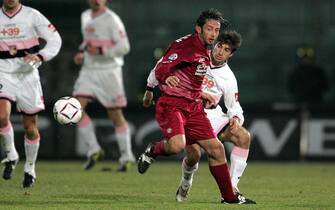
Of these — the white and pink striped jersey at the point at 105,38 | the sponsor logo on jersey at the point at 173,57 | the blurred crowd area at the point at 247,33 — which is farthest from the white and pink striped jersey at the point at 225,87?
the blurred crowd area at the point at 247,33

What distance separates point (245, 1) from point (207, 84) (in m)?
11.1

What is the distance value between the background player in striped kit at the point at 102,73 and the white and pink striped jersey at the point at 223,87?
4329 mm

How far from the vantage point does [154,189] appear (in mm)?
12336

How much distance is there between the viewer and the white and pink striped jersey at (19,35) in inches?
484

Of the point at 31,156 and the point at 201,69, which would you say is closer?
the point at 201,69

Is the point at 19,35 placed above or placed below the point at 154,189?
above

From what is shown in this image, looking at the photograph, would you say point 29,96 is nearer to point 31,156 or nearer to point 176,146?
point 31,156

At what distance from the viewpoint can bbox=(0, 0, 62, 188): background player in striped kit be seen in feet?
40.3

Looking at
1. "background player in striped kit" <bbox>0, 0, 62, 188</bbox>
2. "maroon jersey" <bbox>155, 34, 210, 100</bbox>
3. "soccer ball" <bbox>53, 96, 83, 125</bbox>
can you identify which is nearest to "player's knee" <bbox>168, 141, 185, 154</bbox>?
"maroon jersey" <bbox>155, 34, 210, 100</bbox>

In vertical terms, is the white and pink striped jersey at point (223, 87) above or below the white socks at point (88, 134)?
above

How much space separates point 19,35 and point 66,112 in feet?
3.46


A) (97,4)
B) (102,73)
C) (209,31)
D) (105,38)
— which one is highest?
(209,31)

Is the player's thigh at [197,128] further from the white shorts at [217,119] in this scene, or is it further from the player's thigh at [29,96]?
the player's thigh at [29,96]

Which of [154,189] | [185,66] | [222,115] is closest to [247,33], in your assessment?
[154,189]
